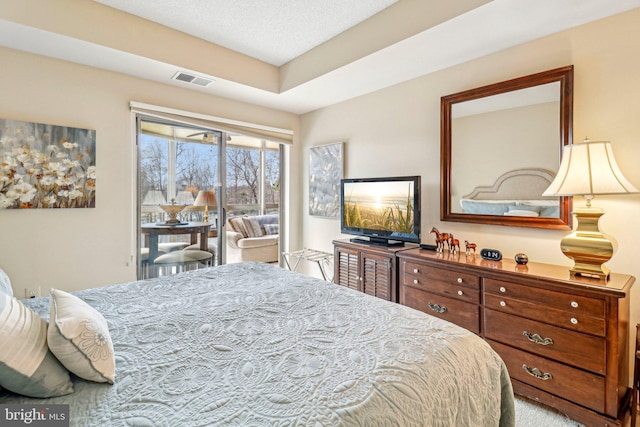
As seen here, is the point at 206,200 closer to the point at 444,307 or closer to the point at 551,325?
the point at 444,307

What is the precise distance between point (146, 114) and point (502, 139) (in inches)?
130

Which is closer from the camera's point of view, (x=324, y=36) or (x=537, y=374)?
(x=537, y=374)

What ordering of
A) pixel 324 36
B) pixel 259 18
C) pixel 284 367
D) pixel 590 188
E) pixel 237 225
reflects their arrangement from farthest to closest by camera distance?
pixel 237 225
pixel 324 36
pixel 259 18
pixel 590 188
pixel 284 367

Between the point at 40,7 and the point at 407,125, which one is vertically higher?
the point at 40,7

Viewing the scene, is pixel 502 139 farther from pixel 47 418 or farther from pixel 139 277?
pixel 139 277

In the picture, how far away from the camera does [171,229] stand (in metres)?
3.35

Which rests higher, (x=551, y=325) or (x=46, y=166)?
(x=46, y=166)

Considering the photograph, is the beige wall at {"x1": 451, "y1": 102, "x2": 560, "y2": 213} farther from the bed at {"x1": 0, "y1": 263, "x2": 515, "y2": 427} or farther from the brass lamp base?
the bed at {"x1": 0, "y1": 263, "x2": 515, "y2": 427}

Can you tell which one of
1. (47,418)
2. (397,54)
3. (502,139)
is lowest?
(47,418)

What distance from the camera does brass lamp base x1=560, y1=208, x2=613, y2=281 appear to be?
5.81ft

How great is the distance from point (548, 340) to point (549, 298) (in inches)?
10.0

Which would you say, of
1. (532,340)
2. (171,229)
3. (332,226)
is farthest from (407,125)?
(171,229)

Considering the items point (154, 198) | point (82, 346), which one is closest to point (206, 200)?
point (154, 198)

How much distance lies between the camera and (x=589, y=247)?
70.9 inches
